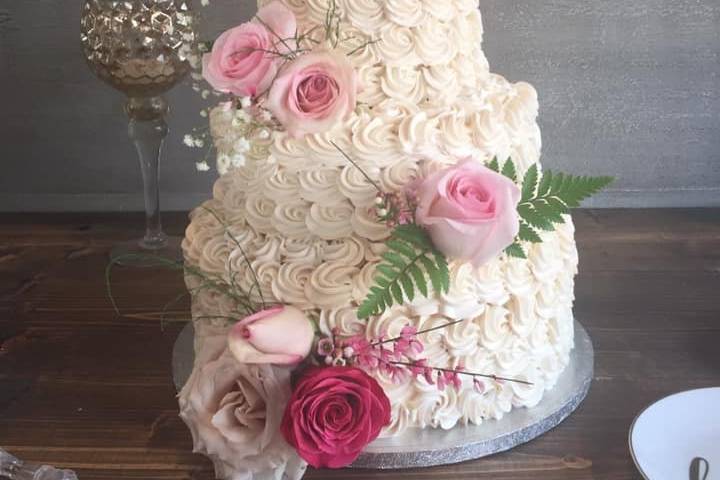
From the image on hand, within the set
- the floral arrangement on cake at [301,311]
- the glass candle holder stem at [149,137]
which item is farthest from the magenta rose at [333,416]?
the glass candle holder stem at [149,137]

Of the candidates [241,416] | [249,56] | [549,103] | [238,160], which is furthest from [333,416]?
[549,103]

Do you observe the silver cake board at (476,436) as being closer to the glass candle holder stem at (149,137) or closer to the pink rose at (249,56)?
the pink rose at (249,56)

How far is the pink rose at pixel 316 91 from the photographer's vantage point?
1022mm

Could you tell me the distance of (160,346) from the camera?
1463 mm

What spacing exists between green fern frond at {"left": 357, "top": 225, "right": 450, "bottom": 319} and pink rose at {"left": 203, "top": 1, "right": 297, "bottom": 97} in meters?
0.27

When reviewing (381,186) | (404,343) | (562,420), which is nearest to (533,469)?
(562,420)

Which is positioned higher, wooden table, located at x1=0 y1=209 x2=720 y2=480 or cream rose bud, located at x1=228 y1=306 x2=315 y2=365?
cream rose bud, located at x1=228 y1=306 x2=315 y2=365

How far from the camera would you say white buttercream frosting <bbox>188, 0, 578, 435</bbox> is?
1.08 meters

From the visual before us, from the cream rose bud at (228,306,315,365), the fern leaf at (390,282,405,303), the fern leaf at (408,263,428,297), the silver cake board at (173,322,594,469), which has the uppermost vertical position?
the fern leaf at (408,263,428,297)

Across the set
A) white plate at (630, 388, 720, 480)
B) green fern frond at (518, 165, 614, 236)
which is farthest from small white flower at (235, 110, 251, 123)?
white plate at (630, 388, 720, 480)

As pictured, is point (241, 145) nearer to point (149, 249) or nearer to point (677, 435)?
point (677, 435)

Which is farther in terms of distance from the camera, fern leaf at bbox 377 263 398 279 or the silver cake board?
the silver cake board

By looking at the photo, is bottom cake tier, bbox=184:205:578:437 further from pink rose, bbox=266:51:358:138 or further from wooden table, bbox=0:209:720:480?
pink rose, bbox=266:51:358:138

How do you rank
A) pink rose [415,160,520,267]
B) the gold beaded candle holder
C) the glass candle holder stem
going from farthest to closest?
the glass candle holder stem → the gold beaded candle holder → pink rose [415,160,520,267]
